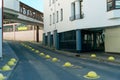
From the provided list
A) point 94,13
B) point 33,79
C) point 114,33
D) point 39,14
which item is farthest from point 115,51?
point 39,14

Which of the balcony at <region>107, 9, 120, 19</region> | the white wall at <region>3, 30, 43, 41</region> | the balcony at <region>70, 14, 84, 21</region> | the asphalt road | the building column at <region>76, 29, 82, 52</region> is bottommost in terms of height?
the asphalt road

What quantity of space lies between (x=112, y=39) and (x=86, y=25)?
3268 millimetres

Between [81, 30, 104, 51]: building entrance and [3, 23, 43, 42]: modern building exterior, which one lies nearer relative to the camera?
[81, 30, 104, 51]: building entrance

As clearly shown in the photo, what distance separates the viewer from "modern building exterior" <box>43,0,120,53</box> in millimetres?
29000

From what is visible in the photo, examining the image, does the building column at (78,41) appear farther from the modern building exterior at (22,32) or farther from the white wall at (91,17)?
the modern building exterior at (22,32)

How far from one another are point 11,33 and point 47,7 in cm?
3374

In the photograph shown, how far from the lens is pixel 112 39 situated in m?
31.6

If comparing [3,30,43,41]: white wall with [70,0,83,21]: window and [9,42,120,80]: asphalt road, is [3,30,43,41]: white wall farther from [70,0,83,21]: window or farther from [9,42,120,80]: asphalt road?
[9,42,120,80]: asphalt road

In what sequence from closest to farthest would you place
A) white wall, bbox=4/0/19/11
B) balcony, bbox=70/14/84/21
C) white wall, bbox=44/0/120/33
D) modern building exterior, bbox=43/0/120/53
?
white wall, bbox=44/0/120/33, modern building exterior, bbox=43/0/120/53, balcony, bbox=70/14/84/21, white wall, bbox=4/0/19/11

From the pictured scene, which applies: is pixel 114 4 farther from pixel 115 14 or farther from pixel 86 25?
pixel 86 25

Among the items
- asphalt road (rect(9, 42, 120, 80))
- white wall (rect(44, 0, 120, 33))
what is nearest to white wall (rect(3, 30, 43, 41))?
white wall (rect(44, 0, 120, 33))

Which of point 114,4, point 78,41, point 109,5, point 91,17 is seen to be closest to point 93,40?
point 78,41

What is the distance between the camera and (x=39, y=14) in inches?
2776

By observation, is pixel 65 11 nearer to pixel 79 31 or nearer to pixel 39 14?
pixel 79 31
